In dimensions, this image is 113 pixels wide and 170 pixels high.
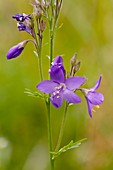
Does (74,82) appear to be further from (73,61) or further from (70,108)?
(70,108)

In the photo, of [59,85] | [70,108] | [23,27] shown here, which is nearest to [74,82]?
[59,85]

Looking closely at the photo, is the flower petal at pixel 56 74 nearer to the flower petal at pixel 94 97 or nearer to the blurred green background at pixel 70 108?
the flower petal at pixel 94 97

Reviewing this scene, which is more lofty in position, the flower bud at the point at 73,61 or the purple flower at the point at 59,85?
the flower bud at the point at 73,61

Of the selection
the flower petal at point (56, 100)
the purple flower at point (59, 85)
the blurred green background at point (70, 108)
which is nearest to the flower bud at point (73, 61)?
the purple flower at point (59, 85)

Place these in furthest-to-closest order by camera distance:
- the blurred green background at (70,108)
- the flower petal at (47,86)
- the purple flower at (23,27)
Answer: the blurred green background at (70,108) < the purple flower at (23,27) < the flower petal at (47,86)

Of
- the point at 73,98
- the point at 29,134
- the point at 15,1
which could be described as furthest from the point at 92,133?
the point at 15,1

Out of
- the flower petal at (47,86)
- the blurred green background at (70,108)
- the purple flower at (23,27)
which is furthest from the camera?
the blurred green background at (70,108)

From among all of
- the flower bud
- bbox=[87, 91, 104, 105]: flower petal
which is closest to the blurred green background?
bbox=[87, 91, 104, 105]: flower petal
